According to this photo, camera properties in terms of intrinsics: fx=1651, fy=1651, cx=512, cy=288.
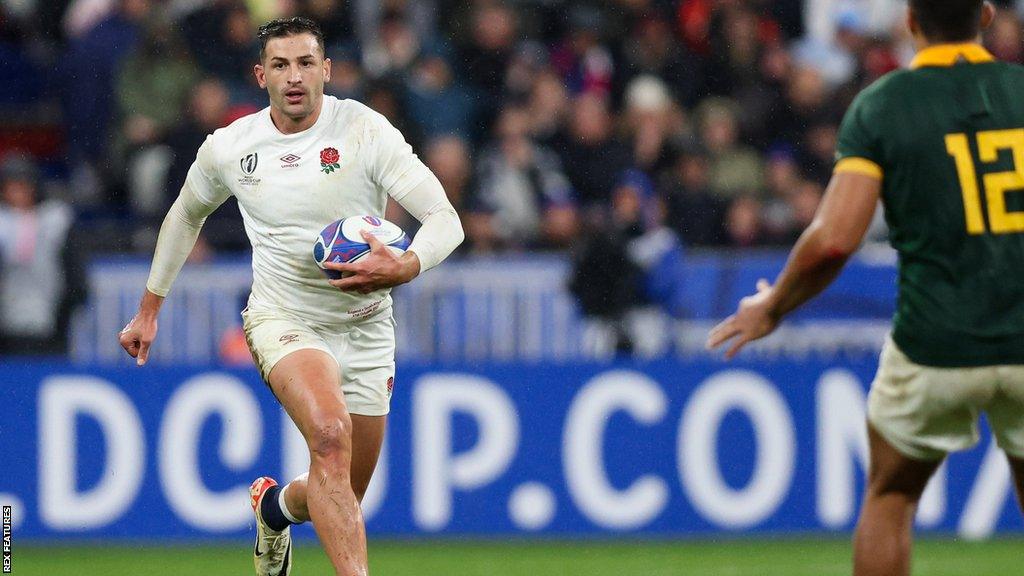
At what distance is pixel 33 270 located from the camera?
1167 centimetres

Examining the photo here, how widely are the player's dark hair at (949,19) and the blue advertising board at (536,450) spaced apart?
5872 millimetres

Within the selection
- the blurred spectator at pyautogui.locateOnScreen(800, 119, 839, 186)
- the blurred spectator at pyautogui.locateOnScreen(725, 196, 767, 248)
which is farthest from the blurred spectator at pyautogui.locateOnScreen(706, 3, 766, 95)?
the blurred spectator at pyautogui.locateOnScreen(725, 196, 767, 248)

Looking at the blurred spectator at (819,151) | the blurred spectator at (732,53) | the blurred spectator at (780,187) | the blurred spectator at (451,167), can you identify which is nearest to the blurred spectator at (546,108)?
the blurred spectator at (451,167)

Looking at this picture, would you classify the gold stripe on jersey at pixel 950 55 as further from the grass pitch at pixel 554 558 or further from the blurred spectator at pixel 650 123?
the blurred spectator at pixel 650 123

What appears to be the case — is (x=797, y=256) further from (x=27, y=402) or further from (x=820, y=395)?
(x=27, y=402)

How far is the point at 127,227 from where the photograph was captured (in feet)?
40.6

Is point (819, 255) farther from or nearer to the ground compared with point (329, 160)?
nearer to the ground

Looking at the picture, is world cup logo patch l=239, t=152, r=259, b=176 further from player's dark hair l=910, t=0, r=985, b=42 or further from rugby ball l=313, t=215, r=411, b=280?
player's dark hair l=910, t=0, r=985, b=42

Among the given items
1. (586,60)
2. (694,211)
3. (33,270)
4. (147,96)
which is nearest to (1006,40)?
(694,211)

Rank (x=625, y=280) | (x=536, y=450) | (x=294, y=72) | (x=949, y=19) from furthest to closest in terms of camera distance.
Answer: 1. (x=625, y=280)
2. (x=536, y=450)
3. (x=294, y=72)
4. (x=949, y=19)

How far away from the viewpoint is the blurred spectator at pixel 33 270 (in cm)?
1158

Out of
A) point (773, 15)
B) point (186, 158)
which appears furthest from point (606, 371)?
point (773, 15)

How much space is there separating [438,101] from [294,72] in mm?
6763

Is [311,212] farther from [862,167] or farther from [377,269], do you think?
[862,167]
